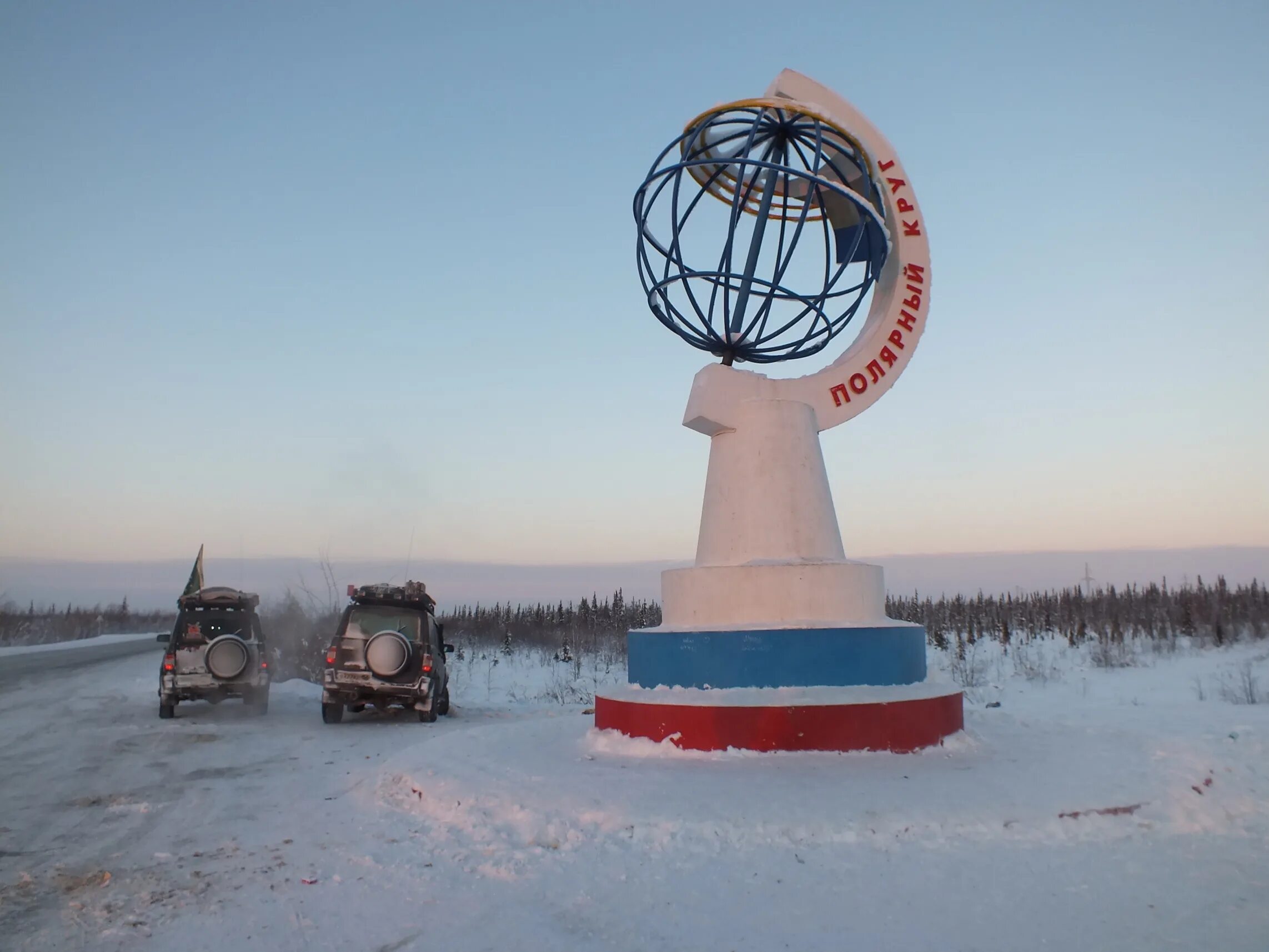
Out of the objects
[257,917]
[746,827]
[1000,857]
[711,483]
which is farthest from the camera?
[711,483]

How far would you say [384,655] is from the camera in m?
13.5

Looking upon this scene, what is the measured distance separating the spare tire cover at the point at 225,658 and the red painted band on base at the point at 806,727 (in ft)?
28.6

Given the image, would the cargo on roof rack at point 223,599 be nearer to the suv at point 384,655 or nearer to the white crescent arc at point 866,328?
the suv at point 384,655

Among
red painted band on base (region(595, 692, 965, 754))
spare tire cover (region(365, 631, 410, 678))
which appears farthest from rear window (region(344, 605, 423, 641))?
red painted band on base (region(595, 692, 965, 754))

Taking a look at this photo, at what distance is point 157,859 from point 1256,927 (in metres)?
6.64

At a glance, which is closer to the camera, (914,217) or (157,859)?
(157,859)

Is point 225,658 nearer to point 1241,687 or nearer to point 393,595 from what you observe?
point 393,595

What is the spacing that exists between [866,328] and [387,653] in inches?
333

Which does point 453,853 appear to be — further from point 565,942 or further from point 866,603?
point 866,603

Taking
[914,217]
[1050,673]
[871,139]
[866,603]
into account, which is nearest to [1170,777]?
[866,603]

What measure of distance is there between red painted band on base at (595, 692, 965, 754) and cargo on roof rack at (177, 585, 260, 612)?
9.87 meters

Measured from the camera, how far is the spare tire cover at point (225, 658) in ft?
46.3

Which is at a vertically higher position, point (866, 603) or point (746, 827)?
point (866, 603)

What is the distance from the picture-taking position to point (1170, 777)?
23.2ft
